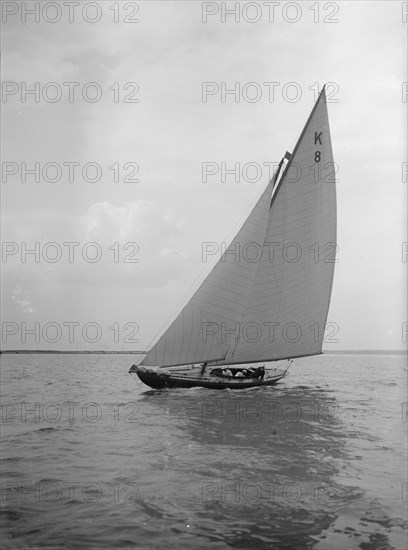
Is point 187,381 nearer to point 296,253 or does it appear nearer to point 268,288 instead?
point 268,288

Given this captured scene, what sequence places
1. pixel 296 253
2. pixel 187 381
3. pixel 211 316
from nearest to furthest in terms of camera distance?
pixel 211 316, pixel 187 381, pixel 296 253

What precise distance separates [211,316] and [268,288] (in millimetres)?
4451

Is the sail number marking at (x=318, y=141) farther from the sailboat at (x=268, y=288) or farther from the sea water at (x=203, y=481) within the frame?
the sea water at (x=203, y=481)

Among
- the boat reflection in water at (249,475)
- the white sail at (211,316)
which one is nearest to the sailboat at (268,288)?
the white sail at (211,316)

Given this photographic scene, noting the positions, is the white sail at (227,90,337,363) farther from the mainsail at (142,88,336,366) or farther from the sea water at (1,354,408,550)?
the sea water at (1,354,408,550)

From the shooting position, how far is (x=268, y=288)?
33.3 m

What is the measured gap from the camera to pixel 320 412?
26844 mm

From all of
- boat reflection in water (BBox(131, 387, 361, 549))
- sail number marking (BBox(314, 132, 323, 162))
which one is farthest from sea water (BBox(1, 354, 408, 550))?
sail number marking (BBox(314, 132, 323, 162))

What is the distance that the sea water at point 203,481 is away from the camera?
9.57 meters

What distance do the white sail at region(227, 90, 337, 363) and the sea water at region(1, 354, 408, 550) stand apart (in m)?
9.69

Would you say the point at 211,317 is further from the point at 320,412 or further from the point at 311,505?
the point at 311,505

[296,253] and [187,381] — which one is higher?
[296,253]

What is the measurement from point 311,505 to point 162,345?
20519 millimetres

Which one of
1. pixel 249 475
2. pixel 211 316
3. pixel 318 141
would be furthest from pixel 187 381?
pixel 249 475
